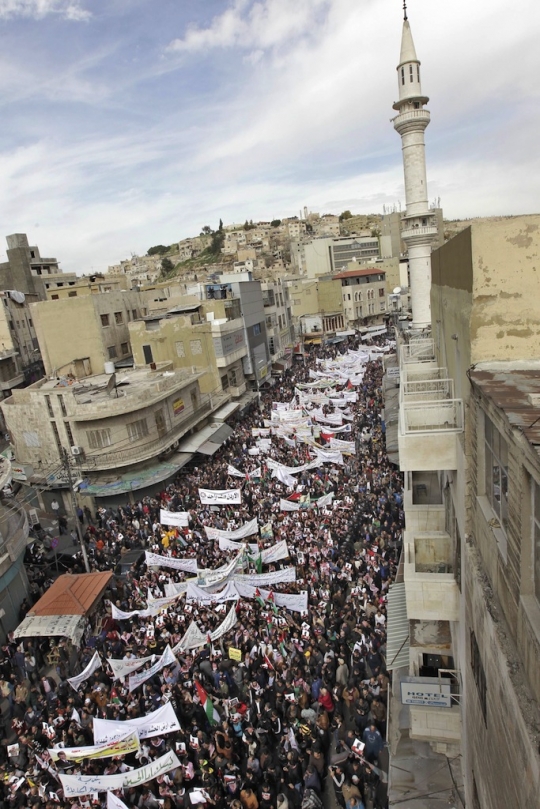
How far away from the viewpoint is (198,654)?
14.0 m

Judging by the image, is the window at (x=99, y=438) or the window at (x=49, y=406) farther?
the window at (x=49, y=406)

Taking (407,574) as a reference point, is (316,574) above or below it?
below

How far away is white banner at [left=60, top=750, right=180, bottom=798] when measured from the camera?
10.2 m

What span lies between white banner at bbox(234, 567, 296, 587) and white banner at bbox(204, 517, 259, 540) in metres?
3.57

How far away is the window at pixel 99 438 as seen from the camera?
27328 millimetres

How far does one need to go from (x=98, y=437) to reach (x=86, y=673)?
609 inches

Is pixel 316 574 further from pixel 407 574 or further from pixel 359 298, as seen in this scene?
pixel 359 298

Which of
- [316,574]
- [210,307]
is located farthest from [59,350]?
Result: [316,574]

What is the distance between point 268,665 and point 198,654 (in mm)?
2002

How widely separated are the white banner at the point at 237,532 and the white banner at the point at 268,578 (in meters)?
3.57

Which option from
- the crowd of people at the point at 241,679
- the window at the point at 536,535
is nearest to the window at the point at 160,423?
the crowd of people at the point at 241,679

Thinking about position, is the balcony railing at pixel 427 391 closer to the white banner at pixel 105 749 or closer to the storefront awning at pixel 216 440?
the white banner at pixel 105 749

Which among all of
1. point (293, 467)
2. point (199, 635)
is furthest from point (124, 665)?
point (293, 467)

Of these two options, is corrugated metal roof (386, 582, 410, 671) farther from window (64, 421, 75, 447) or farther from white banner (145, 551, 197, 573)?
window (64, 421, 75, 447)
